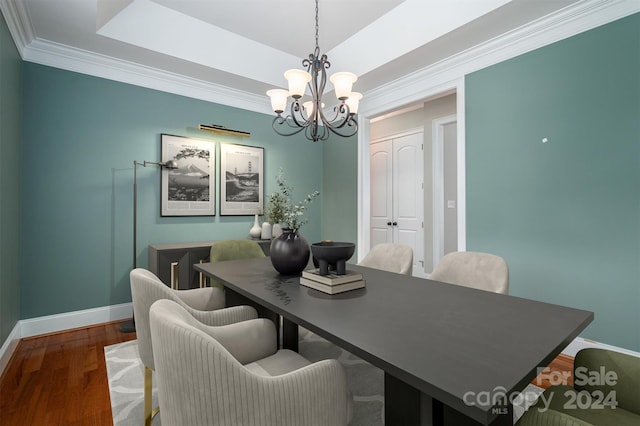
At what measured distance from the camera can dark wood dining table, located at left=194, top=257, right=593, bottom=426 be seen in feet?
2.28

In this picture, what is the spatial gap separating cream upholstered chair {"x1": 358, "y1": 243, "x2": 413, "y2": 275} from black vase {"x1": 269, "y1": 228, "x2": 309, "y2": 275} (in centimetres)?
80

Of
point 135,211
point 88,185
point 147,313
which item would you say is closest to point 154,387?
point 147,313

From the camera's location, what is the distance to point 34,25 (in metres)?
2.50

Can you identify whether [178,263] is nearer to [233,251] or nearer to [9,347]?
[233,251]

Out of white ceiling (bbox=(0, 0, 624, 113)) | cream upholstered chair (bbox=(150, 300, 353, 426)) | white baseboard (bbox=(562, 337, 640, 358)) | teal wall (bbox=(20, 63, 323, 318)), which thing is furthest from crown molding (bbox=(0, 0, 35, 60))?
white baseboard (bbox=(562, 337, 640, 358))

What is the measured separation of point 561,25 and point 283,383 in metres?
3.12

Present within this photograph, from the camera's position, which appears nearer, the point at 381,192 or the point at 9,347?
the point at 9,347

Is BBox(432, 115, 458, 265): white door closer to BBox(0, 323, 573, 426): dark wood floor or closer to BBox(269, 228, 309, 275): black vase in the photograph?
BBox(0, 323, 573, 426): dark wood floor

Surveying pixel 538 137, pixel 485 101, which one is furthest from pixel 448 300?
pixel 485 101

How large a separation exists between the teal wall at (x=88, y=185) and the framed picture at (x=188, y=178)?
0.28 ft

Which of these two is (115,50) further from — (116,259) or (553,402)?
(553,402)

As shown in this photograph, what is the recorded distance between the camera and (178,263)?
118 inches

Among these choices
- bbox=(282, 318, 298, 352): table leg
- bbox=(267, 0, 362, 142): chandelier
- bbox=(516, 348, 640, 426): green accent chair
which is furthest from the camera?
bbox=(267, 0, 362, 142): chandelier

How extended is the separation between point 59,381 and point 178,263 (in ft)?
3.94
